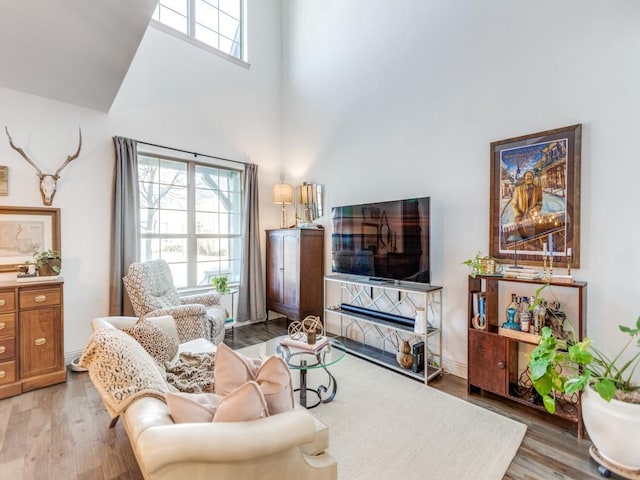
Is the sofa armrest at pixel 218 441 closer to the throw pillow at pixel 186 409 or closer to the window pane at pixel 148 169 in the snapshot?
the throw pillow at pixel 186 409

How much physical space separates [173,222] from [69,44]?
7.06 feet

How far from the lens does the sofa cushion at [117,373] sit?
121cm

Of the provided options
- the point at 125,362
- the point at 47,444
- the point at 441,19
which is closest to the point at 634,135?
the point at 441,19

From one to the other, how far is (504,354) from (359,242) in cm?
172

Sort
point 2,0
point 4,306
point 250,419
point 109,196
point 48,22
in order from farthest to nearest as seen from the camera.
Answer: point 109,196 → point 4,306 → point 48,22 → point 2,0 → point 250,419

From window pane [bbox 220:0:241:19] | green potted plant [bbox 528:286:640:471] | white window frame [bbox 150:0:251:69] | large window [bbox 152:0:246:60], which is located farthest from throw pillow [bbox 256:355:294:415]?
window pane [bbox 220:0:241:19]

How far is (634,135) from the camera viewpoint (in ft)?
6.84

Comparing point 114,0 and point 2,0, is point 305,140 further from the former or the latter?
point 2,0

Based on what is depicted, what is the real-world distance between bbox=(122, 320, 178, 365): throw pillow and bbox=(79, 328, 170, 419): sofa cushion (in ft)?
1.79

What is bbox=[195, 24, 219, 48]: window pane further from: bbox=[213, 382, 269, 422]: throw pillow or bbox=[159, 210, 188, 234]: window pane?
bbox=[213, 382, 269, 422]: throw pillow

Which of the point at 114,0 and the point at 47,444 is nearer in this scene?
the point at 114,0

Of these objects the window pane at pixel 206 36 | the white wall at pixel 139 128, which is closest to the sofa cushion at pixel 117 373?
the white wall at pixel 139 128

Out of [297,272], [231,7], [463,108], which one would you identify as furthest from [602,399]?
[231,7]

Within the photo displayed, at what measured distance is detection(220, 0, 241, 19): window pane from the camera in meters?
4.51
